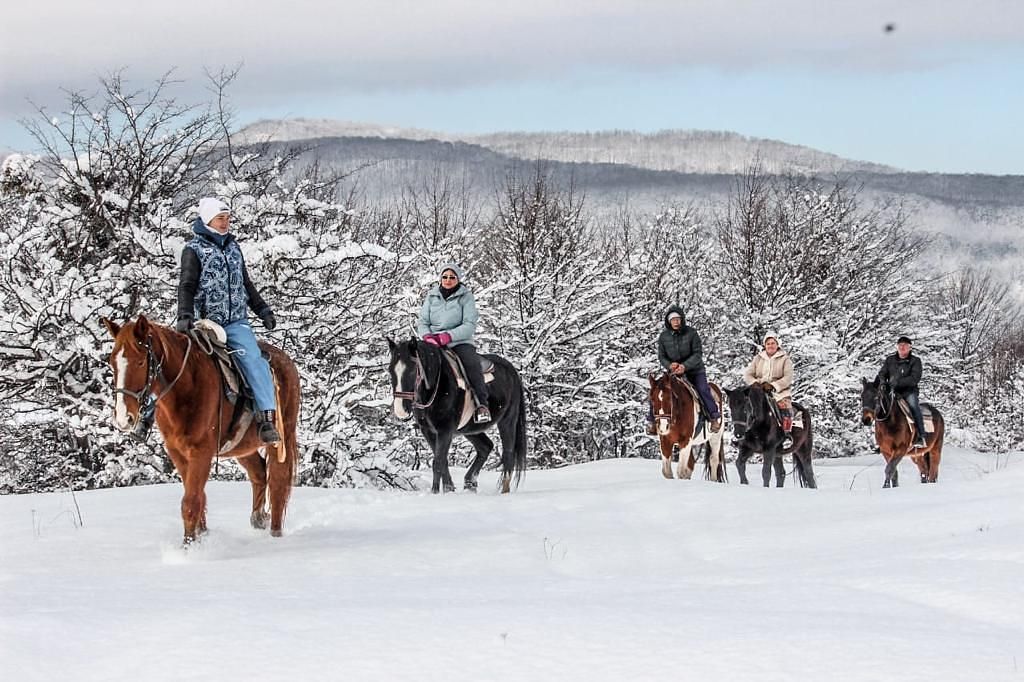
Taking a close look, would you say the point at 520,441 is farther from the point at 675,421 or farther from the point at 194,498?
the point at 194,498

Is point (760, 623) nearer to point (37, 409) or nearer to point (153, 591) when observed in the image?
point (153, 591)

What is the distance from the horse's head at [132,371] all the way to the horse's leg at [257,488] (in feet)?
Answer: 5.73

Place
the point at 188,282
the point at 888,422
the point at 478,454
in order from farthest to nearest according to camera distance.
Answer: the point at 888,422
the point at 478,454
the point at 188,282

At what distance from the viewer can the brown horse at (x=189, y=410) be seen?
19.7ft

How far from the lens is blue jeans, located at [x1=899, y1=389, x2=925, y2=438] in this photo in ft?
50.5

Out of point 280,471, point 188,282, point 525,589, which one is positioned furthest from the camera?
point 280,471

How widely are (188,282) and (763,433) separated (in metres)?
10.4

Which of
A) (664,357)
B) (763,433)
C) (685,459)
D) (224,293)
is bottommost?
(685,459)

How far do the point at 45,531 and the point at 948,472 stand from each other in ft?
70.5

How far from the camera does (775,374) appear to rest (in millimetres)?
15125

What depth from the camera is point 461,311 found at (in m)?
11.4

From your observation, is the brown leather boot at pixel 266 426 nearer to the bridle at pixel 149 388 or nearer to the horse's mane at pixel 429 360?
the bridle at pixel 149 388

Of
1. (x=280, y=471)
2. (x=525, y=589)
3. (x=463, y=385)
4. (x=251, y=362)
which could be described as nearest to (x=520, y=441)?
(x=463, y=385)

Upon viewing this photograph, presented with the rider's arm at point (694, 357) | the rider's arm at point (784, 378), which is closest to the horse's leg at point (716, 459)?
the rider's arm at point (784, 378)
